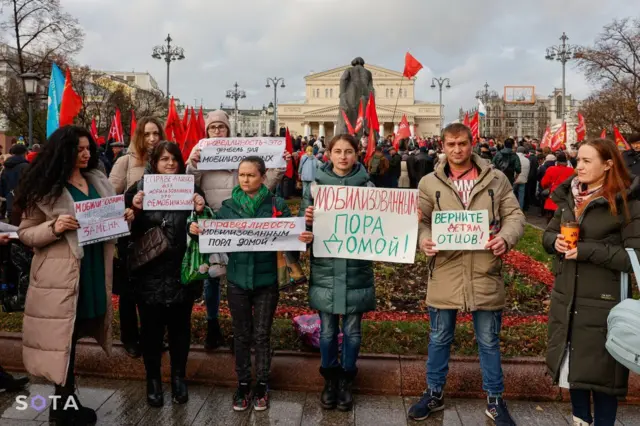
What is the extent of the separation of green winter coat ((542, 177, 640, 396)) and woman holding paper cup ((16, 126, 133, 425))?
3.05 meters

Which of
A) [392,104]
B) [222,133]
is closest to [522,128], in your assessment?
[392,104]

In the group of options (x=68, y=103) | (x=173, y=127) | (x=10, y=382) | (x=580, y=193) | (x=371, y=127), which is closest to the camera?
(x=580, y=193)

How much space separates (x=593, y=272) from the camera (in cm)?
323

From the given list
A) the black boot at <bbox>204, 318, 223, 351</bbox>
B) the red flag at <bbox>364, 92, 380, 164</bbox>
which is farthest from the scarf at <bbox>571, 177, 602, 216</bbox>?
the red flag at <bbox>364, 92, 380, 164</bbox>

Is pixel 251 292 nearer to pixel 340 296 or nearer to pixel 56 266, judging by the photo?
pixel 340 296

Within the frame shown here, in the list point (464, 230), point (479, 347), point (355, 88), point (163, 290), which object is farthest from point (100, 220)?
point (355, 88)

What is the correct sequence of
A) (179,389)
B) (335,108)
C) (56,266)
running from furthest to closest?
1. (335,108)
2. (179,389)
3. (56,266)

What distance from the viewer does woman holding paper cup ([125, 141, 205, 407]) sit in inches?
159

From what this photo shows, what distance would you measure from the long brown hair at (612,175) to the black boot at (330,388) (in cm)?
204

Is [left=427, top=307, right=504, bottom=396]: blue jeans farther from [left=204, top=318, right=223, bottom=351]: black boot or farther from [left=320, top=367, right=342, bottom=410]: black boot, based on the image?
[left=204, top=318, right=223, bottom=351]: black boot

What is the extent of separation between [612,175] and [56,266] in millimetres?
3486

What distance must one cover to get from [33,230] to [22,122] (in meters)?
31.7

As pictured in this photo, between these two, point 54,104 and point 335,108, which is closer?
point 54,104

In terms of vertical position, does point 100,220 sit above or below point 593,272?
above
